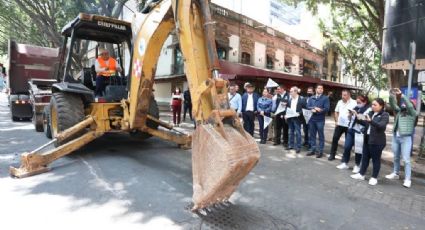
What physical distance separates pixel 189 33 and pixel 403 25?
Answer: 20.4 ft

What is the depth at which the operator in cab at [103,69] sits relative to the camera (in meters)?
7.07

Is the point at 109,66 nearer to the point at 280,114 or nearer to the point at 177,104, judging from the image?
the point at 280,114

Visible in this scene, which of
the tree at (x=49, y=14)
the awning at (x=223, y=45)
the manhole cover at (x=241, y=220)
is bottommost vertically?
the manhole cover at (x=241, y=220)

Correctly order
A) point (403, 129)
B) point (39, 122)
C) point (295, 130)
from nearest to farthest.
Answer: point (403, 129)
point (295, 130)
point (39, 122)

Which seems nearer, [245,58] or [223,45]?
[223,45]

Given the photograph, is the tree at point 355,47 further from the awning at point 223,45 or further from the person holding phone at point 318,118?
the person holding phone at point 318,118

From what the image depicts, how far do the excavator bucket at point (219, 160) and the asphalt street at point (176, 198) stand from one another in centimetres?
54

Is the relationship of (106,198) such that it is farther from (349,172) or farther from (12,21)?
(12,21)

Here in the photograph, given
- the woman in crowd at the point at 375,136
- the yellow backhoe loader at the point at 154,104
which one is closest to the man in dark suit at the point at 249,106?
the yellow backhoe loader at the point at 154,104

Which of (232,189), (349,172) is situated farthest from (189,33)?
(349,172)

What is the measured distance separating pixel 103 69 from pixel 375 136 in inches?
217

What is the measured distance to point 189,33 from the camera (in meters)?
3.92

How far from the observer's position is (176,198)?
4.41 m

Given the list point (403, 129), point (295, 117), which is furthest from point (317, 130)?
point (403, 129)
